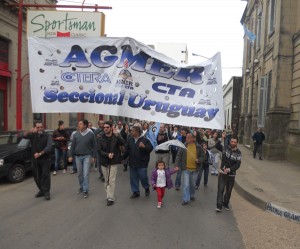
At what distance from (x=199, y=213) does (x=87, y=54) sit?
3.74 meters

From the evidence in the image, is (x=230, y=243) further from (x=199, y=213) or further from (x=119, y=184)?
(x=119, y=184)

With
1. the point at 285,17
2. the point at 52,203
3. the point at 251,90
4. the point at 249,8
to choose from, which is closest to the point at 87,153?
the point at 52,203

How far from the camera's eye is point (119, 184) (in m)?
9.35

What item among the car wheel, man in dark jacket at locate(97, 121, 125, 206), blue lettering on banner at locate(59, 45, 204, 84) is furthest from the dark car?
blue lettering on banner at locate(59, 45, 204, 84)

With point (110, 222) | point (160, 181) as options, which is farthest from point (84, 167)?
point (110, 222)

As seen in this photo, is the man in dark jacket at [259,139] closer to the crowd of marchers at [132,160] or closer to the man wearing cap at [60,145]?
the man wearing cap at [60,145]

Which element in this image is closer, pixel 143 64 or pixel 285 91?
pixel 143 64

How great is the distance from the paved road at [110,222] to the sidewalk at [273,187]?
3.25ft

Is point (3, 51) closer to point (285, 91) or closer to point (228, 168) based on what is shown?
point (285, 91)

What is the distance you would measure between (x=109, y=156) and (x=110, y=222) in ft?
5.18

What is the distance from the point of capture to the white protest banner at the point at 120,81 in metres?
6.22

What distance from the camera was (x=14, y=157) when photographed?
30.8 feet

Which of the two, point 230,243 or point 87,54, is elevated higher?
point 87,54

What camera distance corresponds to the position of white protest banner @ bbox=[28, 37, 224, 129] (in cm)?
622
